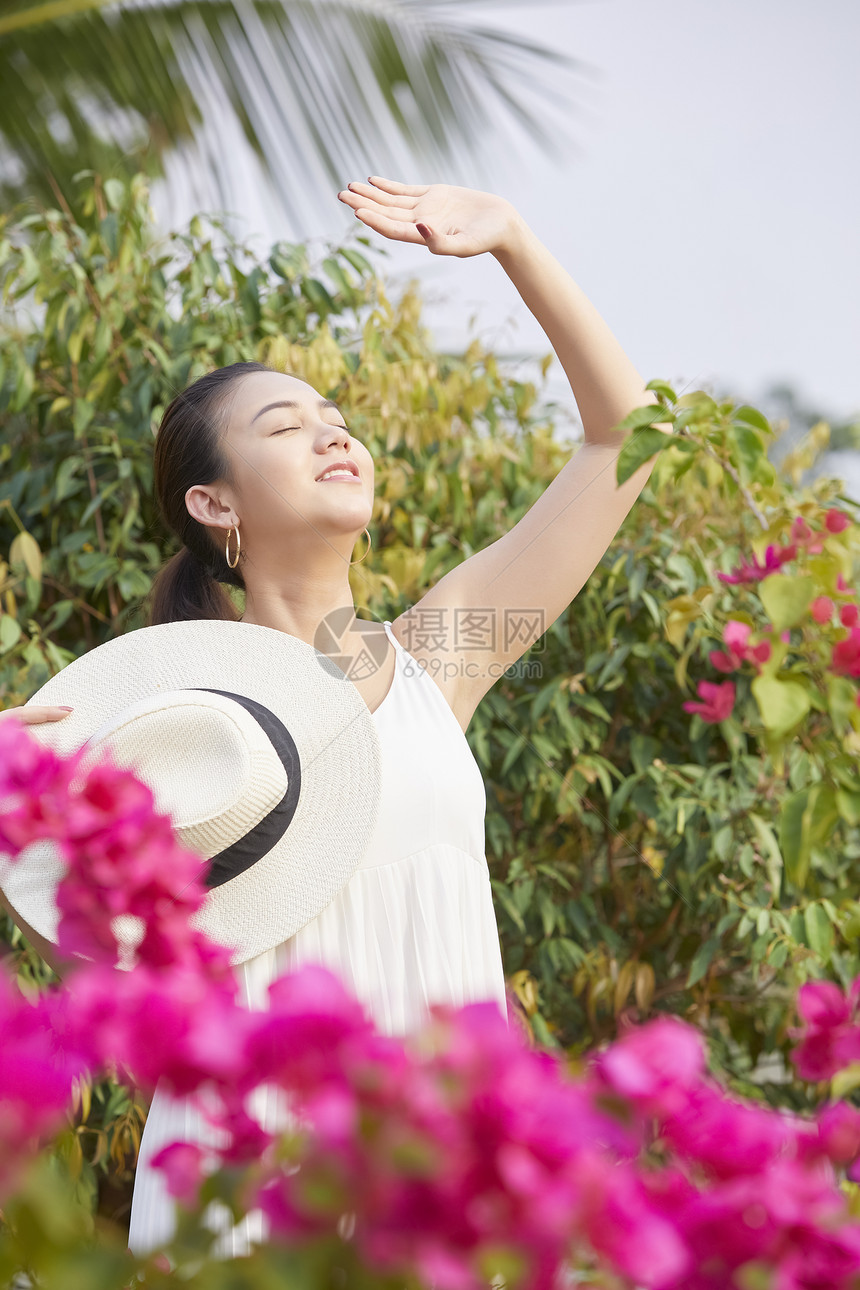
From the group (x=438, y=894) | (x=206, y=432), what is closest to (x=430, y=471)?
(x=206, y=432)

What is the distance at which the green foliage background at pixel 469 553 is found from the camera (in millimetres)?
2254

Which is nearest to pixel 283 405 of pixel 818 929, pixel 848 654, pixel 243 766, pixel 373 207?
pixel 373 207

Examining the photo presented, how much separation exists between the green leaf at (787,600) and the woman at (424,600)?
1.34 feet

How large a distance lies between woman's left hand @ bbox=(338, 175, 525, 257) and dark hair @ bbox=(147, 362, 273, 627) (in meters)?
0.36

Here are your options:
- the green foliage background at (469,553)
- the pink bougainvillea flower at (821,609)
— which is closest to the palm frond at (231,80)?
the green foliage background at (469,553)

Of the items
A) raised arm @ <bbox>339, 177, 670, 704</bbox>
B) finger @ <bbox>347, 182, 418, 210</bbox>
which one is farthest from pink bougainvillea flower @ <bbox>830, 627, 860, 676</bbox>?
finger @ <bbox>347, 182, 418, 210</bbox>

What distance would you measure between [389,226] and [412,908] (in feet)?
2.69

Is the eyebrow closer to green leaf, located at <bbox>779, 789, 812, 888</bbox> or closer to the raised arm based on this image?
the raised arm

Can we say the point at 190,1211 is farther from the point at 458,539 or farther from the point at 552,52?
the point at 552,52

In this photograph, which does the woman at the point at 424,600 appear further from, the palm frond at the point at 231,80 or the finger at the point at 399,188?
the palm frond at the point at 231,80

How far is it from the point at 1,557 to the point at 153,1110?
1.73 meters

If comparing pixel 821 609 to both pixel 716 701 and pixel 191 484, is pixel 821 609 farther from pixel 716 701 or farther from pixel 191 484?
pixel 191 484

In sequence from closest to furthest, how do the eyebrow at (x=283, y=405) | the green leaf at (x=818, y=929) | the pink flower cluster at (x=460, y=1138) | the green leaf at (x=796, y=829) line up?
the pink flower cluster at (x=460, y=1138) → the green leaf at (x=796, y=829) → the eyebrow at (x=283, y=405) → the green leaf at (x=818, y=929)

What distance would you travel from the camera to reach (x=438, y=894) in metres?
1.30
